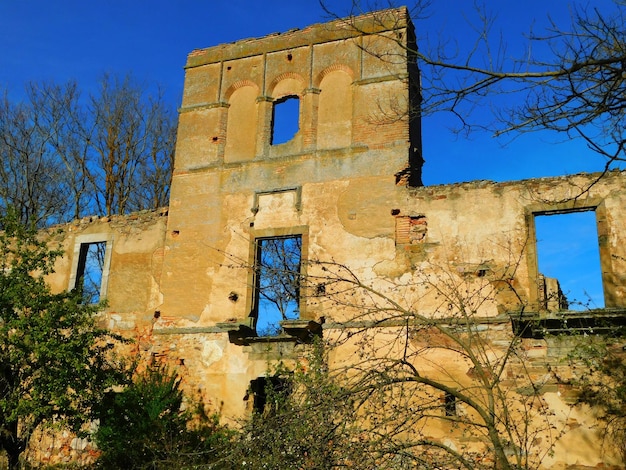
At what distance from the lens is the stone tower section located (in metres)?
12.4

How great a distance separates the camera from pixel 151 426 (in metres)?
11.1

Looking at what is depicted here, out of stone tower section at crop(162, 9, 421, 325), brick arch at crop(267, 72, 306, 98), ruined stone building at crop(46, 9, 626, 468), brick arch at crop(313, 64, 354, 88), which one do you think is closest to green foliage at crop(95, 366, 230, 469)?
ruined stone building at crop(46, 9, 626, 468)

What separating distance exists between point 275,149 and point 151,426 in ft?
18.5

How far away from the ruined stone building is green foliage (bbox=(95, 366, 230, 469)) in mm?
403

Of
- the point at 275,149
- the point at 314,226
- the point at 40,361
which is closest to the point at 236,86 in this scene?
the point at 275,149

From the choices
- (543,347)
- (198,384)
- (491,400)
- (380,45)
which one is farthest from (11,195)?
(491,400)

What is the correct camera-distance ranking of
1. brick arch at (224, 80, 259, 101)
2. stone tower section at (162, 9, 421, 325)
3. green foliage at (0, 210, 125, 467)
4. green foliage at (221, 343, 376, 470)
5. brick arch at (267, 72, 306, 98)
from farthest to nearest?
brick arch at (224, 80, 259, 101)
brick arch at (267, 72, 306, 98)
stone tower section at (162, 9, 421, 325)
green foliage at (0, 210, 125, 467)
green foliage at (221, 343, 376, 470)

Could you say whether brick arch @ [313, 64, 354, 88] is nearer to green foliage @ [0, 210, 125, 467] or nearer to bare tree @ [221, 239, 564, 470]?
bare tree @ [221, 239, 564, 470]

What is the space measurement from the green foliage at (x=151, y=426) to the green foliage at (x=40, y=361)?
76cm

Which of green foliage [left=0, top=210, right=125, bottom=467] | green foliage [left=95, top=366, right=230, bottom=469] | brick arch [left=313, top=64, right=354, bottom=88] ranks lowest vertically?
green foliage [left=95, top=366, right=230, bottom=469]

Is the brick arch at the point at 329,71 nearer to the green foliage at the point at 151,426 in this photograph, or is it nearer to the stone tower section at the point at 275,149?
the stone tower section at the point at 275,149

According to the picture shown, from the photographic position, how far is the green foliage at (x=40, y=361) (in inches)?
366

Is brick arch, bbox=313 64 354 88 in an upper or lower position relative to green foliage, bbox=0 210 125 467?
upper

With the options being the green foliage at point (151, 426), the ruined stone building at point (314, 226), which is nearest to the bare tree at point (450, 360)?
the ruined stone building at point (314, 226)
